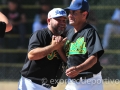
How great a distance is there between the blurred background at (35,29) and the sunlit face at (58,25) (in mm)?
2612

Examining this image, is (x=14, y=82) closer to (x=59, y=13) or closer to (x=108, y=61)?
(x=108, y=61)

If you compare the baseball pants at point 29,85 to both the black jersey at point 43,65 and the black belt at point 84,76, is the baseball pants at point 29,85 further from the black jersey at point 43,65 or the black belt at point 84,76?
the black belt at point 84,76

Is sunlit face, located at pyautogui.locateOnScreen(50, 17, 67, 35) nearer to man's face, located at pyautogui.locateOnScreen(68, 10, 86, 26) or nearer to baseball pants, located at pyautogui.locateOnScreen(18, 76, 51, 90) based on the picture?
man's face, located at pyautogui.locateOnScreen(68, 10, 86, 26)

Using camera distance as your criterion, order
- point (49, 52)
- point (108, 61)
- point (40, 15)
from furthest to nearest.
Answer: point (40, 15)
point (108, 61)
point (49, 52)

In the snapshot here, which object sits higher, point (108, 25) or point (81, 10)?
point (81, 10)

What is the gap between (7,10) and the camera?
7836 millimetres

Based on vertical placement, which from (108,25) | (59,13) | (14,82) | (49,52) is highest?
(59,13)

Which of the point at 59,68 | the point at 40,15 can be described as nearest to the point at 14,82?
the point at 40,15

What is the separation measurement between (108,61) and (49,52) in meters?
2.95

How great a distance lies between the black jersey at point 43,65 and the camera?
15.2 ft

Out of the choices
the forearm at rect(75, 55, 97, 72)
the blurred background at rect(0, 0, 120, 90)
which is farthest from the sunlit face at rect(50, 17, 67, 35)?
the blurred background at rect(0, 0, 120, 90)

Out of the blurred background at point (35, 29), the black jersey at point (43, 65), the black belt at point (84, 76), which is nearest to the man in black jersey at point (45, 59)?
the black jersey at point (43, 65)

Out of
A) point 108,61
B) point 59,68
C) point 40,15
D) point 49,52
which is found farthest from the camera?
point 40,15

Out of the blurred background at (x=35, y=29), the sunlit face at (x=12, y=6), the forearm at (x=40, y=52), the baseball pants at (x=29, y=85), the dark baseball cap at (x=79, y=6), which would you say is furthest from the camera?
the sunlit face at (x=12, y=6)
